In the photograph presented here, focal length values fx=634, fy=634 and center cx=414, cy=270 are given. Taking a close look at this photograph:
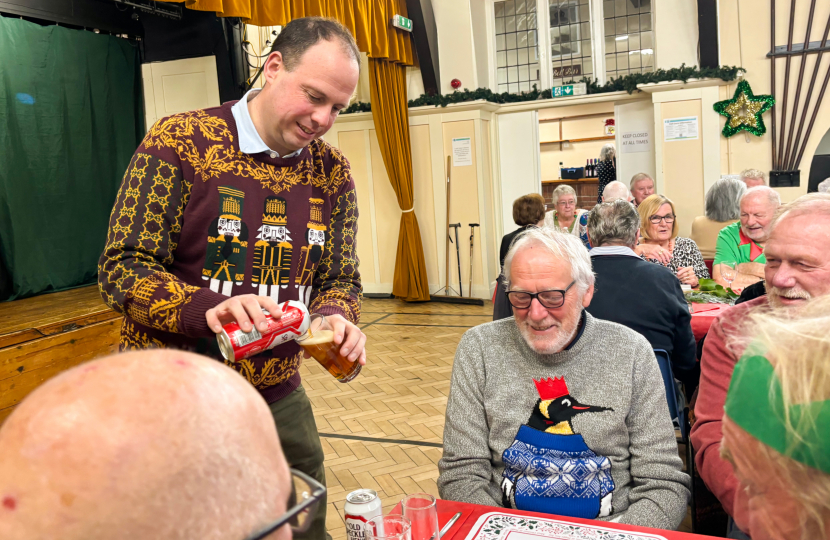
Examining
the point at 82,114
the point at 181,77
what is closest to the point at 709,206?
the point at 181,77

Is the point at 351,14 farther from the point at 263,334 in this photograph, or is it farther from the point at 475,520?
the point at 475,520

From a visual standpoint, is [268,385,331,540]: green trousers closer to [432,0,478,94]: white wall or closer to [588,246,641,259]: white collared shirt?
[588,246,641,259]: white collared shirt

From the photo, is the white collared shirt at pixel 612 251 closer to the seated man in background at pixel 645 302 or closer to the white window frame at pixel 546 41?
the seated man in background at pixel 645 302

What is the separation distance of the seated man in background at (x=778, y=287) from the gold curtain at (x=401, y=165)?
22.7 feet

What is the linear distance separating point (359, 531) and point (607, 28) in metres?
8.60

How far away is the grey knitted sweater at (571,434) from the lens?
181 cm

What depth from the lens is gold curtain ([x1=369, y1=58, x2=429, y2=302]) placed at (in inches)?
339

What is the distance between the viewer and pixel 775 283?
2008mm

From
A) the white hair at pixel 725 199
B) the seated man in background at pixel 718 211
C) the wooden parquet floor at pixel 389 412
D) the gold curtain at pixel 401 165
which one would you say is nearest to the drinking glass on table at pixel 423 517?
the wooden parquet floor at pixel 389 412

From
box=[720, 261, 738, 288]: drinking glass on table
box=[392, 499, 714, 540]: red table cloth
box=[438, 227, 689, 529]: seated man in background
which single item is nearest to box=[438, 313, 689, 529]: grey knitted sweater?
box=[438, 227, 689, 529]: seated man in background

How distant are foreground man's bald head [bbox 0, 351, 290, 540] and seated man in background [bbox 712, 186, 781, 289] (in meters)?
3.87

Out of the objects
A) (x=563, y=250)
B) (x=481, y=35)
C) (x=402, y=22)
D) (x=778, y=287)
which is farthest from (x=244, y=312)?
(x=481, y=35)

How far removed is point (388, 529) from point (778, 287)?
58.2 inches

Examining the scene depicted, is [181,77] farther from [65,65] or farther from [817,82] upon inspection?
[817,82]
